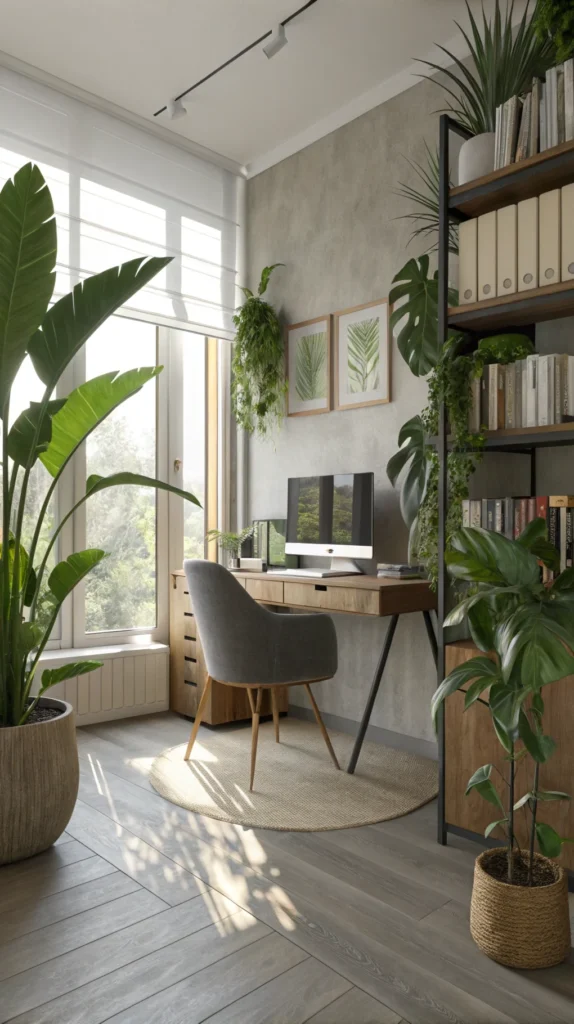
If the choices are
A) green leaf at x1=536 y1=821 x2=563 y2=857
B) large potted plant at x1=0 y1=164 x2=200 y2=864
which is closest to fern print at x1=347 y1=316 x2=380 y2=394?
large potted plant at x1=0 y1=164 x2=200 y2=864

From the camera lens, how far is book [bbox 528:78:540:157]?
2.26 metres

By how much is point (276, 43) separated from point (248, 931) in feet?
10.7

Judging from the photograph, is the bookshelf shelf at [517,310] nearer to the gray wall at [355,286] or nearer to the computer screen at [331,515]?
the gray wall at [355,286]

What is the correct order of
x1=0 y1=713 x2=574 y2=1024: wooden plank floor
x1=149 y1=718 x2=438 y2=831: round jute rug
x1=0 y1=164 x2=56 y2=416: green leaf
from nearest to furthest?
x1=0 y1=713 x2=574 y2=1024: wooden plank floor, x1=0 y1=164 x2=56 y2=416: green leaf, x1=149 y1=718 x2=438 y2=831: round jute rug

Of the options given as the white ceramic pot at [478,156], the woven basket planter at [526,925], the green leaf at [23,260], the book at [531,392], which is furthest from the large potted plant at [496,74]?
the woven basket planter at [526,925]

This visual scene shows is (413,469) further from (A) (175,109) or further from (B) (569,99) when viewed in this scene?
(A) (175,109)

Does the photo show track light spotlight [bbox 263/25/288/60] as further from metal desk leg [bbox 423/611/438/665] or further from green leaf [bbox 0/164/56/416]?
metal desk leg [bbox 423/611/438/665]

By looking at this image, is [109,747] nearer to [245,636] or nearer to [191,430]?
[245,636]

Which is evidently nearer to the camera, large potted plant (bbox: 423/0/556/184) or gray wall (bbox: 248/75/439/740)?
large potted plant (bbox: 423/0/556/184)

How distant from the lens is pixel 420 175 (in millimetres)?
3406

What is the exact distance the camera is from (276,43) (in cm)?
308

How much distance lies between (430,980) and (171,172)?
396 cm

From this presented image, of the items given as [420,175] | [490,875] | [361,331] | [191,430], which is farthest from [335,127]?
[490,875]

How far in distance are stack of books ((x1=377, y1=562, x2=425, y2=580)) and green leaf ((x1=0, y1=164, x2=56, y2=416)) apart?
176 centimetres
